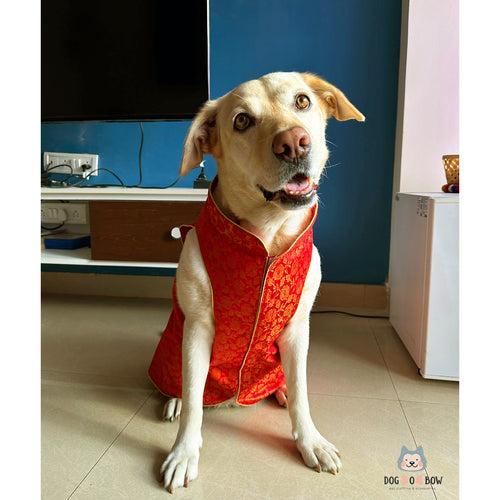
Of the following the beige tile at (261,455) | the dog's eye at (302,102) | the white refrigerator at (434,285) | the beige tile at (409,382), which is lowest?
the beige tile at (261,455)

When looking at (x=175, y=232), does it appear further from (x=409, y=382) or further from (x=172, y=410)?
(x=409, y=382)

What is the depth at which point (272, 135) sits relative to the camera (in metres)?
0.84

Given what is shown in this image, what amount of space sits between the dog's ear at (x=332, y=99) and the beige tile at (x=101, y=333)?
3.42 feet

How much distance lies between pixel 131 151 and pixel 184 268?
1378 mm

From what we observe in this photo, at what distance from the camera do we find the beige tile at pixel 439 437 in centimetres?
93

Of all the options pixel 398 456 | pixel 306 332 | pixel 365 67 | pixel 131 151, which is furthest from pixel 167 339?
pixel 365 67

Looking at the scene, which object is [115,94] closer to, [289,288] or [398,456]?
[289,288]

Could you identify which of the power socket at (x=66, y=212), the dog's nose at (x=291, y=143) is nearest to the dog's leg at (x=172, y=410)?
the dog's nose at (x=291, y=143)

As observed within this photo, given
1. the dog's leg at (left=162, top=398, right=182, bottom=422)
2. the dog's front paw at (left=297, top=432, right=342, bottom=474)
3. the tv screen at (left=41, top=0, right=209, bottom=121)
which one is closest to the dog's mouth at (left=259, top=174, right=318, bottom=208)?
the dog's front paw at (left=297, top=432, right=342, bottom=474)

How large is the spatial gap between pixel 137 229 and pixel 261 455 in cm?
112

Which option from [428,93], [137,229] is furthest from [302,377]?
[428,93]

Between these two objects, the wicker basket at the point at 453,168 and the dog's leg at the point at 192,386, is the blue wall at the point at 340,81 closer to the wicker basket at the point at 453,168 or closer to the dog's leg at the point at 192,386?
the wicker basket at the point at 453,168

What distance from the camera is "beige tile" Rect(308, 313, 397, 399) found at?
1.35m

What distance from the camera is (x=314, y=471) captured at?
96 centimetres
